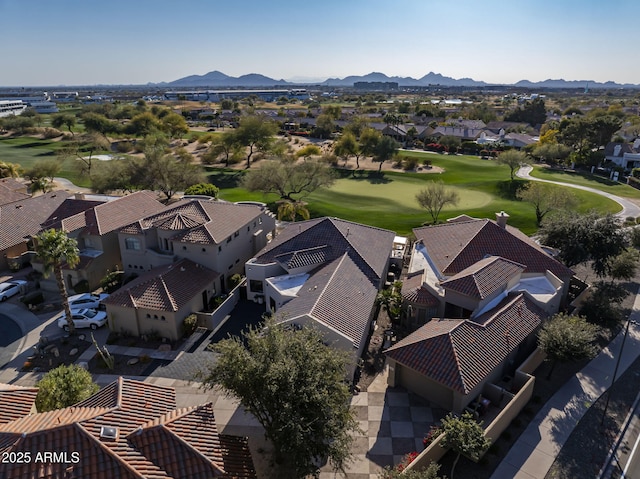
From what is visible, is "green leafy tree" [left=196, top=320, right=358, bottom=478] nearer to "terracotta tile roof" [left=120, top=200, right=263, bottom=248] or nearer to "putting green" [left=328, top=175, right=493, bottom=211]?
"terracotta tile roof" [left=120, top=200, right=263, bottom=248]

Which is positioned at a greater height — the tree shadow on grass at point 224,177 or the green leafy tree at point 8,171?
the green leafy tree at point 8,171

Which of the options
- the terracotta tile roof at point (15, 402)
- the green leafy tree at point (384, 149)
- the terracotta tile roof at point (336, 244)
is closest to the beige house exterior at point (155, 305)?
the terracotta tile roof at point (336, 244)

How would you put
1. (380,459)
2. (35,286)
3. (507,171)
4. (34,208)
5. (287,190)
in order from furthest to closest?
(507,171), (287,190), (34,208), (35,286), (380,459)

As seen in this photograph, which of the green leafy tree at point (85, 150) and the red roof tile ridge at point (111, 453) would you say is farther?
the green leafy tree at point (85, 150)

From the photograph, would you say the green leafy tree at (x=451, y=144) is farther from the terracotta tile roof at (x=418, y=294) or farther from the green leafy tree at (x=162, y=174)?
the terracotta tile roof at (x=418, y=294)

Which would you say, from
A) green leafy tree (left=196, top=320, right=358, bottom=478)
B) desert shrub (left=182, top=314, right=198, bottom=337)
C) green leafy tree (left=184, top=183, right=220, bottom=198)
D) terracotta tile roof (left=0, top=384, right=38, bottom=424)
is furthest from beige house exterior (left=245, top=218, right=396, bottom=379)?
green leafy tree (left=184, top=183, right=220, bottom=198)

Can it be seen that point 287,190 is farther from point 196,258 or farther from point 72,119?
point 72,119

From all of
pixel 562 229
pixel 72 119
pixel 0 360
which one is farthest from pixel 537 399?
pixel 72 119
